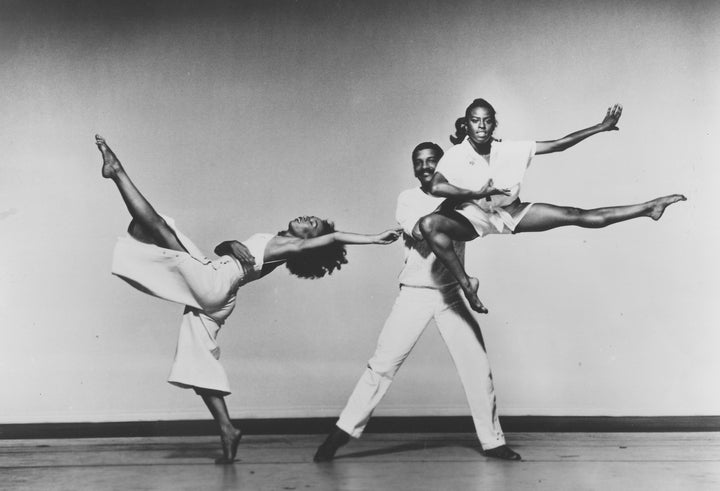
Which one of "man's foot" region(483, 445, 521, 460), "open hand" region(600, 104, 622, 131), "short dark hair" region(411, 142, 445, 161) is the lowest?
"man's foot" region(483, 445, 521, 460)

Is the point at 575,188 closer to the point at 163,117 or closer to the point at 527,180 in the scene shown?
the point at 527,180

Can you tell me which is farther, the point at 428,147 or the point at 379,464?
the point at 428,147

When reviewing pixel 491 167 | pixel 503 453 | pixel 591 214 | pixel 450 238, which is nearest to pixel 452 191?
pixel 450 238

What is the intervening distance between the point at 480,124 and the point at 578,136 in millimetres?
495

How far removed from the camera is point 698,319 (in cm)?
465

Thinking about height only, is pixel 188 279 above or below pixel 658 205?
below

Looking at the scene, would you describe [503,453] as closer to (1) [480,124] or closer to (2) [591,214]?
(2) [591,214]

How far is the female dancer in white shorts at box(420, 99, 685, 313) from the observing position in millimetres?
3906

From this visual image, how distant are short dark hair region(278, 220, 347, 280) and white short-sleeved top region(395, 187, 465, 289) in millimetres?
598

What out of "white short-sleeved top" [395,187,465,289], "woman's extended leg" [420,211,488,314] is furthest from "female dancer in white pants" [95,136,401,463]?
"woman's extended leg" [420,211,488,314]

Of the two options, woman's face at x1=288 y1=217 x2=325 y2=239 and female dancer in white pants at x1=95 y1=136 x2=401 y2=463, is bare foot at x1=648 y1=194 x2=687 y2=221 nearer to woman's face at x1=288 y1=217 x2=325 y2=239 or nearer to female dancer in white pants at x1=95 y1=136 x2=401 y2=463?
female dancer in white pants at x1=95 y1=136 x2=401 y2=463

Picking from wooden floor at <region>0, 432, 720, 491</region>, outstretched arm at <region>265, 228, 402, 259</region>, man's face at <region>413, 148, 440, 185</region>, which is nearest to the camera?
wooden floor at <region>0, 432, 720, 491</region>

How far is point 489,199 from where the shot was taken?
4109mm

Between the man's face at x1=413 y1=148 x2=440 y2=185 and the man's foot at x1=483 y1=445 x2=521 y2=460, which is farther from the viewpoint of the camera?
the man's face at x1=413 y1=148 x2=440 y2=185
